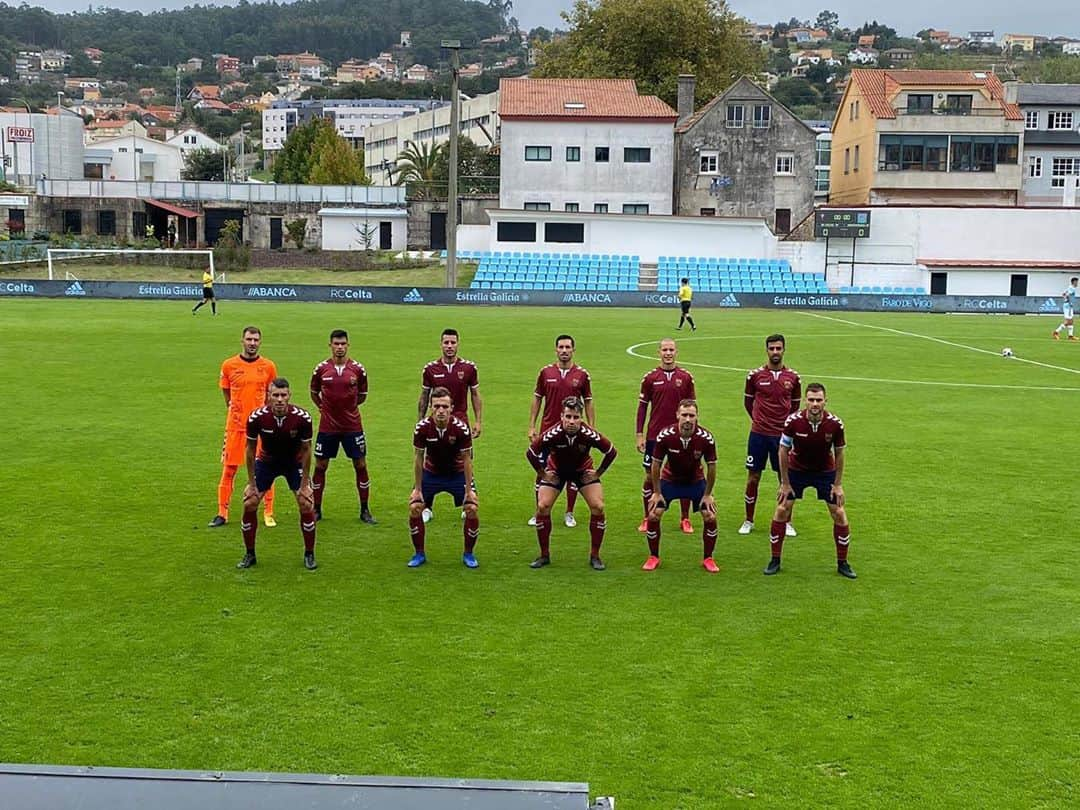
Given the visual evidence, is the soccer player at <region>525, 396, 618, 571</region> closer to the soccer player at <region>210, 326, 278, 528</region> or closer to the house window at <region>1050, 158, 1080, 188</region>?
the soccer player at <region>210, 326, 278, 528</region>

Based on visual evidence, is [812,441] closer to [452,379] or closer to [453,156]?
[452,379]

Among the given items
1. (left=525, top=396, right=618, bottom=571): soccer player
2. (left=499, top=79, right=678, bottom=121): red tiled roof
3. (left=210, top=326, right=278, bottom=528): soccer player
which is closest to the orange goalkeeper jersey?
(left=210, top=326, right=278, bottom=528): soccer player

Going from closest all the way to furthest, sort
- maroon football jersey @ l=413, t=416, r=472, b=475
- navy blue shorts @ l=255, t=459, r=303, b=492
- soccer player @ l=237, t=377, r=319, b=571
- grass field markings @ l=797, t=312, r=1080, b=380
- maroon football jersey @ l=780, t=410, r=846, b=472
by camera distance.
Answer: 1. maroon football jersey @ l=780, t=410, r=846, b=472
2. soccer player @ l=237, t=377, r=319, b=571
3. maroon football jersey @ l=413, t=416, r=472, b=475
4. navy blue shorts @ l=255, t=459, r=303, b=492
5. grass field markings @ l=797, t=312, r=1080, b=380

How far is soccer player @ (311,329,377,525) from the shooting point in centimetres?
1484

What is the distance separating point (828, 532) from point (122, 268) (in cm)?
5854

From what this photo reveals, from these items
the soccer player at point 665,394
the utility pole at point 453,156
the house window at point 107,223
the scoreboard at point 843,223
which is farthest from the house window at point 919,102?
the soccer player at point 665,394

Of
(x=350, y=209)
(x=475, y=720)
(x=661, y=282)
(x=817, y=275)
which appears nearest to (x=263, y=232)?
(x=350, y=209)

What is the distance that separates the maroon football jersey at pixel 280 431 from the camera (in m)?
12.6

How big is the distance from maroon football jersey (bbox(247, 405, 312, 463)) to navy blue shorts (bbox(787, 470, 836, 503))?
5.10 metres

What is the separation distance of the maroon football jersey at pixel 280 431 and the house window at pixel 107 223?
7159cm

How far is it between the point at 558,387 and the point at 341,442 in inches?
108

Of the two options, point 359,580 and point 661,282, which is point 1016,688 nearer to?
point 359,580

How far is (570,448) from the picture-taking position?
12750 mm

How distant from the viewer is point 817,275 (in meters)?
67.2
